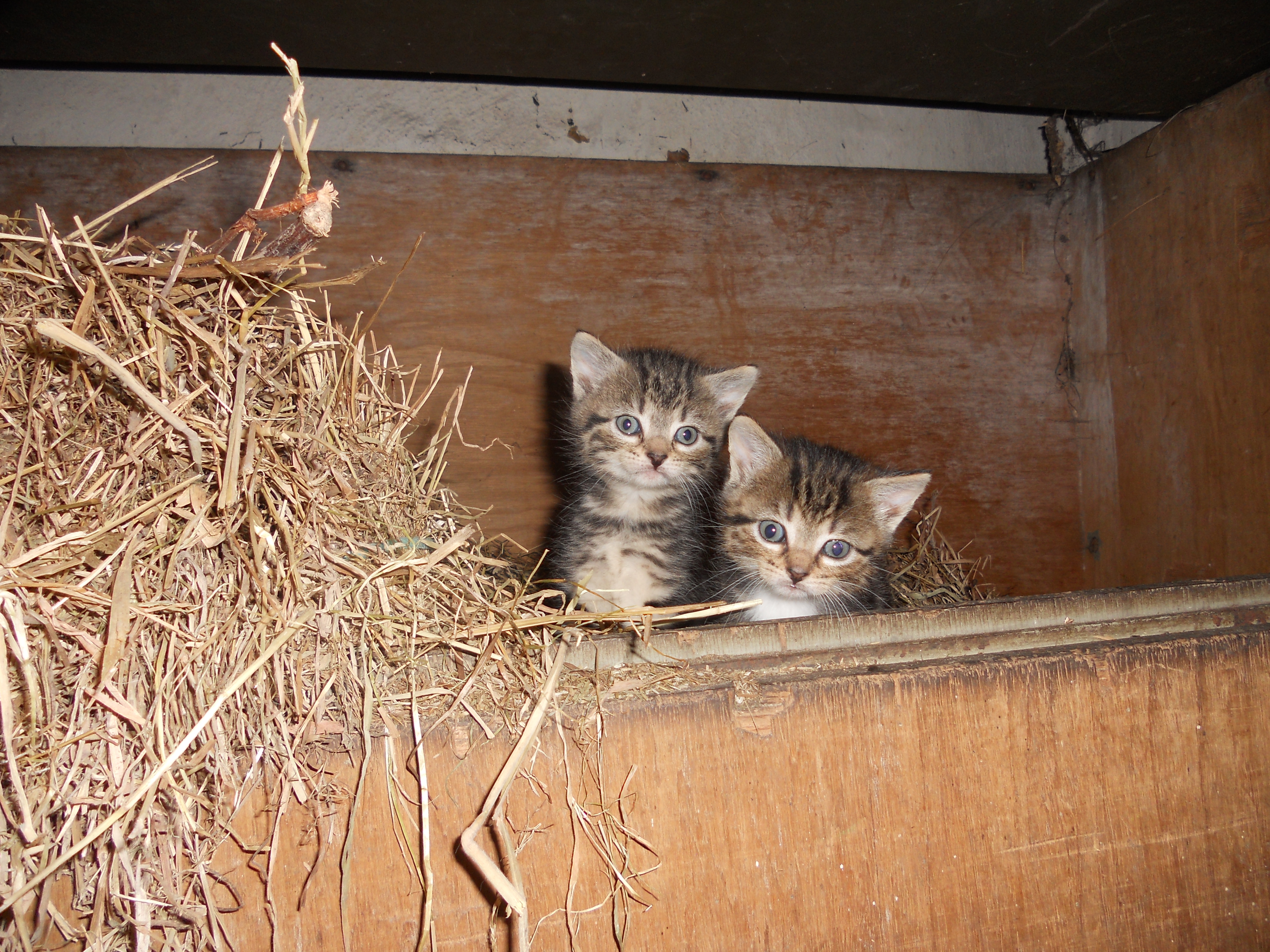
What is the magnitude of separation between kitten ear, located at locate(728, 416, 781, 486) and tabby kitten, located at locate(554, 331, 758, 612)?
0.17 meters

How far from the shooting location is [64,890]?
134 centimetres

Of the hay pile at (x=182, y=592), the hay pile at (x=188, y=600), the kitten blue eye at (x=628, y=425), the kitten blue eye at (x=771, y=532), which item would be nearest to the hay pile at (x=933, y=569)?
the kitten blue eye at (x=771, y=532)

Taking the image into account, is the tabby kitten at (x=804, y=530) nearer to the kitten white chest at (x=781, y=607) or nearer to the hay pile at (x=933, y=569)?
the kitten white chest at (x=781, y=607)

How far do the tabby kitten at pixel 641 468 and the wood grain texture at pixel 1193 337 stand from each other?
58.0 inches

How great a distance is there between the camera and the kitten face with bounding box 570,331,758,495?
8.54ft

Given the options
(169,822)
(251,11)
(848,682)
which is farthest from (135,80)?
(848,682)

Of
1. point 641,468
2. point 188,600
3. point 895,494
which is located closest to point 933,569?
point 895,494

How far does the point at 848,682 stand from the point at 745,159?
2.47 m

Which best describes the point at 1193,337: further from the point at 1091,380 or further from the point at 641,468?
the point at 641,468

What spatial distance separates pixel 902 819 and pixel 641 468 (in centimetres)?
134

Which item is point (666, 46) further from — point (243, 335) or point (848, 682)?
point (848, 682)

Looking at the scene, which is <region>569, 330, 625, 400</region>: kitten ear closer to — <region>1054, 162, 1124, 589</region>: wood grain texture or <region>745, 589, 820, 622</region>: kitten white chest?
<region>745, 589, 820, 622</region>: kitten white chest

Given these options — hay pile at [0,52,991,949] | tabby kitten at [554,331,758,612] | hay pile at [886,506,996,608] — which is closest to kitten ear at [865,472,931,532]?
hay pile at [886,506,996,608]

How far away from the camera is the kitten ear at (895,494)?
237 cm
